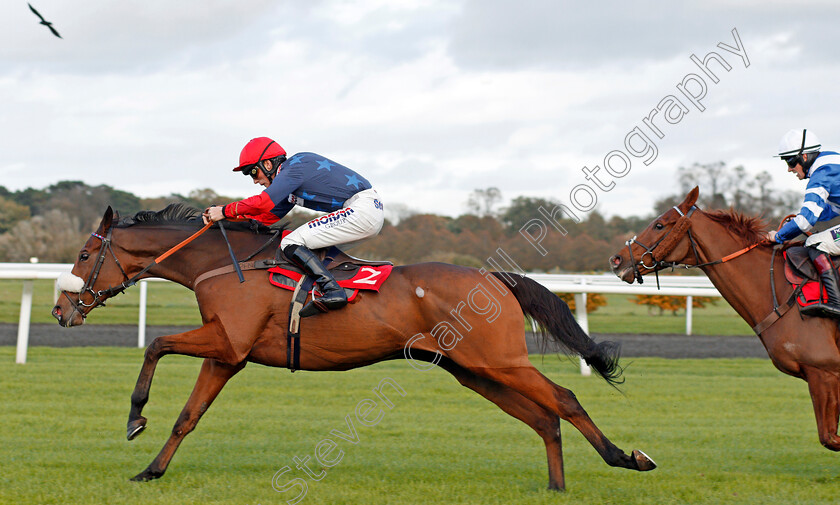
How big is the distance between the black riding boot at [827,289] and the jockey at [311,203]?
292 cm

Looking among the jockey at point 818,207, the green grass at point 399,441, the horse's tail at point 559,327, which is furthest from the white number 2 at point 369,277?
the jockey at point 818,207

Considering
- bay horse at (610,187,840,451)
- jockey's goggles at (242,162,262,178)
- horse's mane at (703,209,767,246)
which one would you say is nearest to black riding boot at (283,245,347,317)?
jockey's goggles at (242,162,262,178)

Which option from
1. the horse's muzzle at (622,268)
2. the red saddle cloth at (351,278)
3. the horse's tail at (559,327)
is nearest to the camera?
the red saddle cloth at (351,278)

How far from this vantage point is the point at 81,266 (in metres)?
5.32

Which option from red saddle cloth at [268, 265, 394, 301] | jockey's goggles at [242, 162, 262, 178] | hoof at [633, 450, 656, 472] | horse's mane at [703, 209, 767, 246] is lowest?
hoof at [633, 450, 656, 472]

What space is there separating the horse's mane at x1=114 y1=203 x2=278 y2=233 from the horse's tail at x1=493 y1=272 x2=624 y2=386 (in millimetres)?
1728

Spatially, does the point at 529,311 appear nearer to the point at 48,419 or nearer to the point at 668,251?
the point at 668,251

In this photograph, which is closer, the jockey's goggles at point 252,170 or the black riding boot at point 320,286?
the black riding boot at point 320,286

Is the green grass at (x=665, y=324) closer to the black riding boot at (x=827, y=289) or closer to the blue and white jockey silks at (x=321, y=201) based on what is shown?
the black riding boot at (x=827, y=289)

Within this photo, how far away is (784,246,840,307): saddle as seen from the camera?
5176mm

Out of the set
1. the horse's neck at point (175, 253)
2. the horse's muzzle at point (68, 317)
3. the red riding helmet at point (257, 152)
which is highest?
the red riding helmet at point (257, 152)

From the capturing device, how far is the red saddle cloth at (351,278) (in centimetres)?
499

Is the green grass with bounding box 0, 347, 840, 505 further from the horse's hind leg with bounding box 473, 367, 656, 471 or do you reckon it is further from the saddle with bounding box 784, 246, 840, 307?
the saddle with bounding box 784, 246, 840, 307

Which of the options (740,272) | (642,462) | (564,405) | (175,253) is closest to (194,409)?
(175,253)
